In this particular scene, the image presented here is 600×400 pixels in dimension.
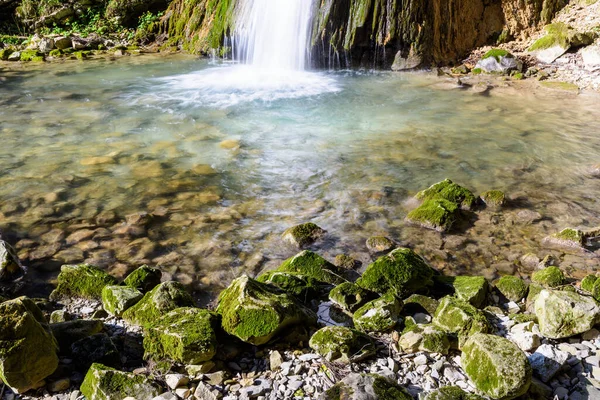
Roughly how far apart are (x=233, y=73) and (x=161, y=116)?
5276 mm

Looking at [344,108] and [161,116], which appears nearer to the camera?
[161,116]

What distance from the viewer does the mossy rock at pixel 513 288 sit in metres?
4.16

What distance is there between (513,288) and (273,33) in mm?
13520

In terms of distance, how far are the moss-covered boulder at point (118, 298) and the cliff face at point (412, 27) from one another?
12.5 m

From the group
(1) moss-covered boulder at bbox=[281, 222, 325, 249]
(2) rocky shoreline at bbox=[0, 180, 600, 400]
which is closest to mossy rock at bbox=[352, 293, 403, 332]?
(2) rocky shoreline at bbox=[0, 180, 600, 400]

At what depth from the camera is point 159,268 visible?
4.83 meters

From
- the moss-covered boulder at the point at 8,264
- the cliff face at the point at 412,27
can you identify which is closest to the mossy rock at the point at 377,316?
the moss-covered boulder at the point at 8,264

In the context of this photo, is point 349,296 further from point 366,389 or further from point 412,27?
point 412,27

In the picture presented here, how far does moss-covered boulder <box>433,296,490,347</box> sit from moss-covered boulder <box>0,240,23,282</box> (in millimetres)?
4009

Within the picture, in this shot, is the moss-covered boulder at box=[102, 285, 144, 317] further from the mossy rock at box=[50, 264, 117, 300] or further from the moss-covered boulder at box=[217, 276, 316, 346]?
the moss-covered boulder at box=[217, 276, 316, 346]

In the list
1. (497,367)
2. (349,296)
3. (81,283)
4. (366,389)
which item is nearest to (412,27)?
(349,296)

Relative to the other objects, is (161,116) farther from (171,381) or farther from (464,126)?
(171,381)

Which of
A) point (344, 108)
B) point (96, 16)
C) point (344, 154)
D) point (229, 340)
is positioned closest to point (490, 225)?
point (344, 154)

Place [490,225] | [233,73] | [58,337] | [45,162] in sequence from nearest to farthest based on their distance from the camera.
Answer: [58,337] → [490,225] → [45,162] → [233,73]
